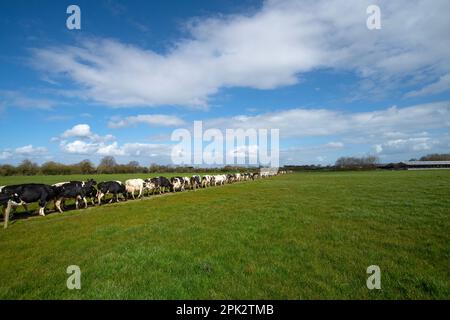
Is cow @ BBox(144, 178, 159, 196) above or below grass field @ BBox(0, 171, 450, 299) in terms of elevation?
above

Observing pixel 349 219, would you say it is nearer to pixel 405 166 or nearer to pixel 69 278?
pixel 69 278

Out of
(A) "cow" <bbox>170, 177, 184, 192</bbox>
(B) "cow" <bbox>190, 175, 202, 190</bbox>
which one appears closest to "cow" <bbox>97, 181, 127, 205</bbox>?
(A) "cow" <bbox>170, 177, 184, 192</bbox>

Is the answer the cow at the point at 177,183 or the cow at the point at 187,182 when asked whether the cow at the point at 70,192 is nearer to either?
the cow at the point at 177,183

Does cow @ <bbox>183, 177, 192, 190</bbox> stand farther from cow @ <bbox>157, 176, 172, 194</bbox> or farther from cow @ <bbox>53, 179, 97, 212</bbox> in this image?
cow @ <bbox>53, 179, 97, 212</bbox>

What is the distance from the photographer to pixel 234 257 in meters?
7.06

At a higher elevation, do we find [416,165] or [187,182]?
[416,165]

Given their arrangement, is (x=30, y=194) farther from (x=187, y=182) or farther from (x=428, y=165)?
(x=428, y=165)

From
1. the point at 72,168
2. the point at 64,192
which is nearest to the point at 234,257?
the point at 64,192

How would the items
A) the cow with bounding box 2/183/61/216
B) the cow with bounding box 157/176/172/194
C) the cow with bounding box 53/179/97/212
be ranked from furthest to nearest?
the cow with bounding box 157/176/172/194 < the cow with bounding box 53/179/97/212 < the cow with bounding box 2/183/61/216

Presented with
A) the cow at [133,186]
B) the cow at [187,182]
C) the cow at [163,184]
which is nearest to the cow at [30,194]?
the cow at [133,186]

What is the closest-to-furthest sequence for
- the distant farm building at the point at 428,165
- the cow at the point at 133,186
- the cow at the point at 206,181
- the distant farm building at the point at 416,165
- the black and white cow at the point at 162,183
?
the cow at the point at 133,186
the black and white cow at the point at 162,183
the cow at the point at 206,181
the distant farm building at the point at 416,165
the distant farm building at the point at 428,165

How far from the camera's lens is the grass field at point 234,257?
5277 mm

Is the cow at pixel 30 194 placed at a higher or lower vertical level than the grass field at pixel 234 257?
higher

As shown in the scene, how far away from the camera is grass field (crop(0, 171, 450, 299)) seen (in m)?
5.28
